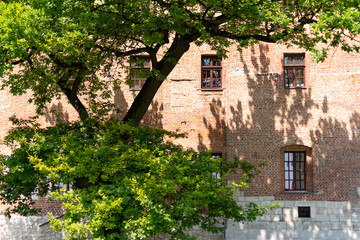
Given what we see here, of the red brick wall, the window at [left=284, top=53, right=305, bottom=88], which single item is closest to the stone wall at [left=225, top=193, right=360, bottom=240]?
the red brick wall

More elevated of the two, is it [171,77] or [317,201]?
[171,77]

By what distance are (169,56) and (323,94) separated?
23.5 ft

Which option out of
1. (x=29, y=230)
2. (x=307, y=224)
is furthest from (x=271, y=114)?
(x=29, y=230)

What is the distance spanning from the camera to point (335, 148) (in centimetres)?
1523

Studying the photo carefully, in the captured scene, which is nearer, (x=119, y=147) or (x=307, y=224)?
(x=119, y=147)

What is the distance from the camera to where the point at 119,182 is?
9.54m

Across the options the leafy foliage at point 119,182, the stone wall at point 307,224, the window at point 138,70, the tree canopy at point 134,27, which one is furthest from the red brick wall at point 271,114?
the leafy foliage at point 119,182

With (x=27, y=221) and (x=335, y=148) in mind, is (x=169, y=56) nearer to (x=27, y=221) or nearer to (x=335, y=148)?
(x=335, y=148)

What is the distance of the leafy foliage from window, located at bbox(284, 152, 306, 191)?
588 centimetres

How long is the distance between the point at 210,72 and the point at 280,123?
3.54 metres

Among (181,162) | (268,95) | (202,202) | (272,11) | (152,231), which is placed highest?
(272,11)

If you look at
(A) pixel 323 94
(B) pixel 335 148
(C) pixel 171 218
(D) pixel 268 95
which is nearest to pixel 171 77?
(D) pixel 268 95

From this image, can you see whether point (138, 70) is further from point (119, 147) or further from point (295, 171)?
point (295, 171)

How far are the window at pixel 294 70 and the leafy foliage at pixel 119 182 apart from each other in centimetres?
669
